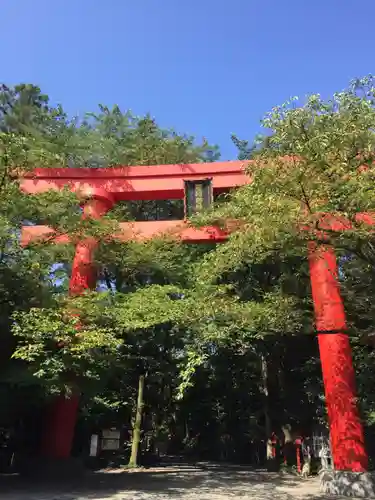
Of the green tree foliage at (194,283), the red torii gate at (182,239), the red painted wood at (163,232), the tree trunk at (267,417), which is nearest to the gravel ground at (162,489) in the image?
the red torii gate at (182,239)

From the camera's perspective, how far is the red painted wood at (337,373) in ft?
30.4

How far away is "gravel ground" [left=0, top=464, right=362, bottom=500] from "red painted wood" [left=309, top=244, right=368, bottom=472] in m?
1.12

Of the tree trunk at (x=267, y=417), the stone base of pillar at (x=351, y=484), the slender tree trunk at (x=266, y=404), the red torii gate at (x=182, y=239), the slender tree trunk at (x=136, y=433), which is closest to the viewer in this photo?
the stone base of pillar at (x=351, y=484)

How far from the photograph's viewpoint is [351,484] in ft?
29.0

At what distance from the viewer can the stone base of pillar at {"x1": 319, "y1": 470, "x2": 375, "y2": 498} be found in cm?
869

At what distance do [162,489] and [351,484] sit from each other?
397cm

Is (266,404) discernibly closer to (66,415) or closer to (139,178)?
(66,415)

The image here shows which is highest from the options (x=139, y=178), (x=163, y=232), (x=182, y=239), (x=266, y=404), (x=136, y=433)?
(x=139, y=178)

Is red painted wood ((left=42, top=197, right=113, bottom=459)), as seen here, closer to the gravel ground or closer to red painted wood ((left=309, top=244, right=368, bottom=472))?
the gravel ground

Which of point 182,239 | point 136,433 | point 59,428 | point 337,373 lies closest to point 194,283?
point 182,239

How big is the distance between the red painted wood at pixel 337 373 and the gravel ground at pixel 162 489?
1.12 meters

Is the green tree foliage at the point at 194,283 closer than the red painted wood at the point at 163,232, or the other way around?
the green tree foliage at the point at 194,283

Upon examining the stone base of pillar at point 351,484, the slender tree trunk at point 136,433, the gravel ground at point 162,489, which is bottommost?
the gravel ground at point 162,489

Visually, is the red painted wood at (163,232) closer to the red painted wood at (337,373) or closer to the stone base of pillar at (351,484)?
the red painted wood at (337,373)
